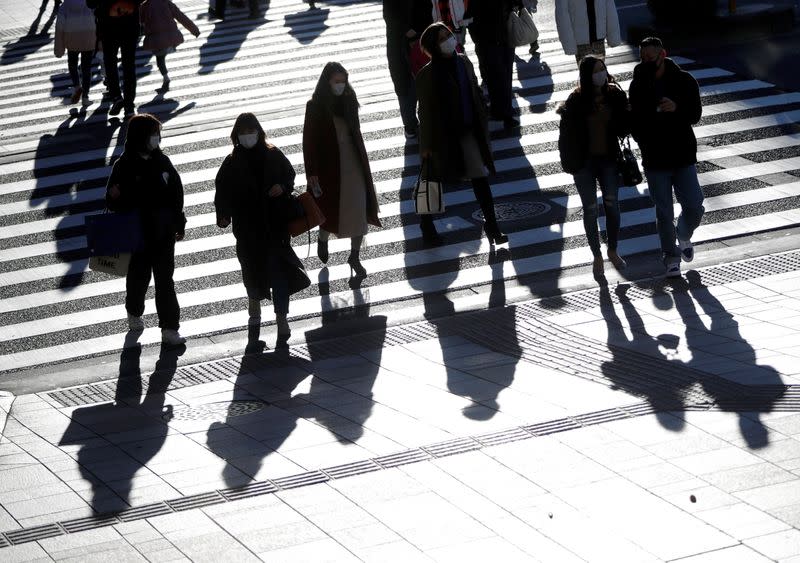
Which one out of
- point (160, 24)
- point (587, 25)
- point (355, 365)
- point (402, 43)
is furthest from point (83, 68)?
point (355, 365)

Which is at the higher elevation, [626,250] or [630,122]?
[630,122]

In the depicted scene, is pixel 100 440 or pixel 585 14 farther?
pixel 585 14

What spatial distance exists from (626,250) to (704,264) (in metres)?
0.88

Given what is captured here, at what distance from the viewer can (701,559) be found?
664 centimetres

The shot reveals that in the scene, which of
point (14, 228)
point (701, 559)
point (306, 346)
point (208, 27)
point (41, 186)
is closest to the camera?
point (701, 559)

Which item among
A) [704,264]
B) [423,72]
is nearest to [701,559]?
[704,264]

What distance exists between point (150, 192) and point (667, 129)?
3916mm

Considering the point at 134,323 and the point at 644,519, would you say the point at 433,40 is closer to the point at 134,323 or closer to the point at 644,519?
the point at 134,323

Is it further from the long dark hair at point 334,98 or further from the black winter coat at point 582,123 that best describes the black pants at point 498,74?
the black winter coat at point 582,123

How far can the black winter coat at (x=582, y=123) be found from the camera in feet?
37.5

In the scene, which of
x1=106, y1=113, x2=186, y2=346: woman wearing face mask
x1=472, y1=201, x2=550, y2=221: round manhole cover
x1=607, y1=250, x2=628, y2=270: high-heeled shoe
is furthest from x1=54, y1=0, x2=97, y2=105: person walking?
x1=607, y1=250, x2=628, y2=270: high-heeled shoe

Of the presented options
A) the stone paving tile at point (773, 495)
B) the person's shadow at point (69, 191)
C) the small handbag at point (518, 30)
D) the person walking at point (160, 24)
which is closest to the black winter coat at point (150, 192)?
the person's shadow at point (69, 191)

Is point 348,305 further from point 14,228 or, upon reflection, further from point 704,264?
point 14,228

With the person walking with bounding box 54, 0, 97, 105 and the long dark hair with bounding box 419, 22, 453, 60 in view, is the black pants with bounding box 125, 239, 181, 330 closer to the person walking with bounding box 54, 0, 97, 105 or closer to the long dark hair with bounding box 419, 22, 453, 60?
the long dark hair with bounding box 419, 22, 453, 60
